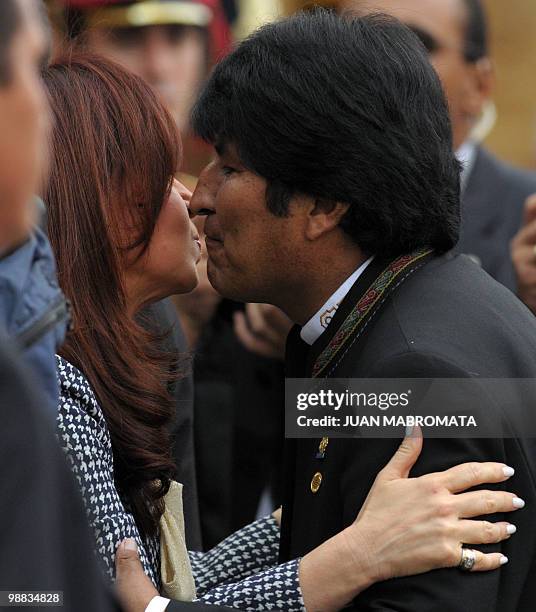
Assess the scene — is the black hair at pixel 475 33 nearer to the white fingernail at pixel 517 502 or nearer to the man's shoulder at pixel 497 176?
the man's shoulder at pixel 497 176

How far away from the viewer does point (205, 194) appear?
2.75 m

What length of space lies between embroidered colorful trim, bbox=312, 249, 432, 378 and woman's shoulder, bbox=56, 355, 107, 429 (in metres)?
0.54

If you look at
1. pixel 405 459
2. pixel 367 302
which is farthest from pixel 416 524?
pixel 367 302

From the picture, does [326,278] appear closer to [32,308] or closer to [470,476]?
[470,476]

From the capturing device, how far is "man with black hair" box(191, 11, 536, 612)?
2328 mm

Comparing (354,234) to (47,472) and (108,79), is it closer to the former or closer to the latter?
(108,79)

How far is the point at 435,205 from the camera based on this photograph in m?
2.56

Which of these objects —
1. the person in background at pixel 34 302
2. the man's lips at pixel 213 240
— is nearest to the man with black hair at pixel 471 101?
the man's lips at pixel 213 240

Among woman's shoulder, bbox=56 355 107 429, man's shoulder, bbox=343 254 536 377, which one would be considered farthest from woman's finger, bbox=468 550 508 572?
woman's shoulder, bbox=56 355 107 429

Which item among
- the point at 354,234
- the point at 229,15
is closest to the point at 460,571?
the point at 354,234

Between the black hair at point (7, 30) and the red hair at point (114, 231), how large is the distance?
4.31ft

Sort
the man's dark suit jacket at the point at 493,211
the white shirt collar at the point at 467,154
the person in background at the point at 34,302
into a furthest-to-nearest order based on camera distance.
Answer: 1. the white shirt collar at the point at 467,154
2. the man's dark suit jacket at the point at 493,211
3. the person in background at the point at 34,302

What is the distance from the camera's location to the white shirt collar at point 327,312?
2605mm

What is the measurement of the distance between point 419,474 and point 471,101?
2.87 m
